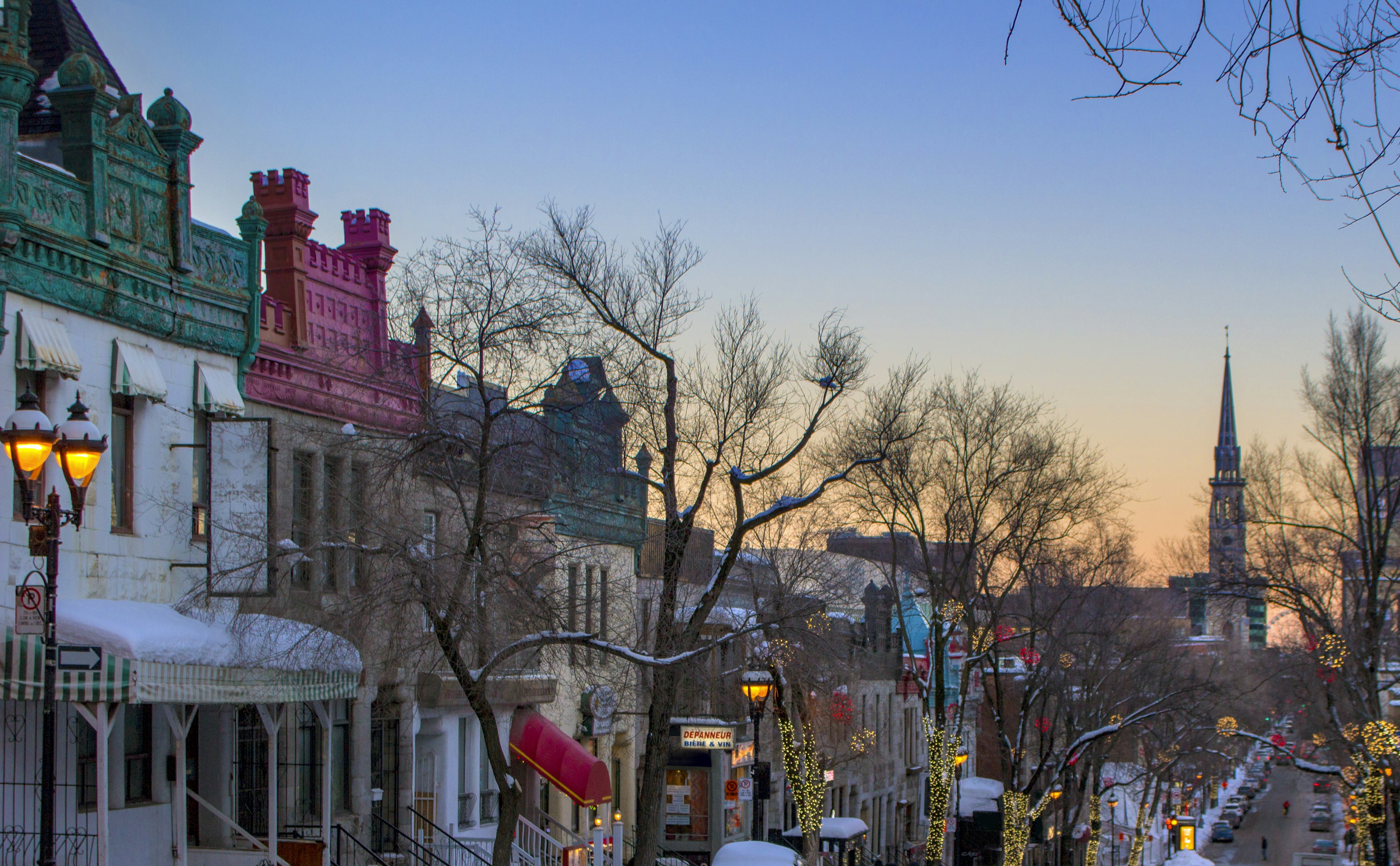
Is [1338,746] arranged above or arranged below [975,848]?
above

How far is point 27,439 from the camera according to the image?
38.2 feet

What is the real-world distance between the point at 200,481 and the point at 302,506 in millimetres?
2194

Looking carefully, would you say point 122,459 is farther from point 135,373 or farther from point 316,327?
point 316,327

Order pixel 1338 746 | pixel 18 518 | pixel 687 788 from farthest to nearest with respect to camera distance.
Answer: pixel 1338 746, pixel 687 788, pixel 18 518

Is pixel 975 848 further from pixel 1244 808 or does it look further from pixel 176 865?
pixel 1244 808

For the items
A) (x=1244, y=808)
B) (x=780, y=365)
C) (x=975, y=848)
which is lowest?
(x=1244, y=808)

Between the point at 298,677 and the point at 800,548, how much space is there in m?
16.1

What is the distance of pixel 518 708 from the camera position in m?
27.4

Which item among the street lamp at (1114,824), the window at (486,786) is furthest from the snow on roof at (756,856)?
the street lamp at (1114,824)

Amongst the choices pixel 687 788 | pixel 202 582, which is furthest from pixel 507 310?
pixel 687 788

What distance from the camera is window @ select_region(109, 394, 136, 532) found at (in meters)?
→ 17.8

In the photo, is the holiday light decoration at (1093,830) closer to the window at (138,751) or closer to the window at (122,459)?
the window at (138,751)

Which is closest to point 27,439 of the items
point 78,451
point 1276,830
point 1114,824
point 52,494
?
point 78,451

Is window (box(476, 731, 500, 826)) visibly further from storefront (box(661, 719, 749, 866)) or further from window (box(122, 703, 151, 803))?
storefront (box(661, 719, 749, 866))
